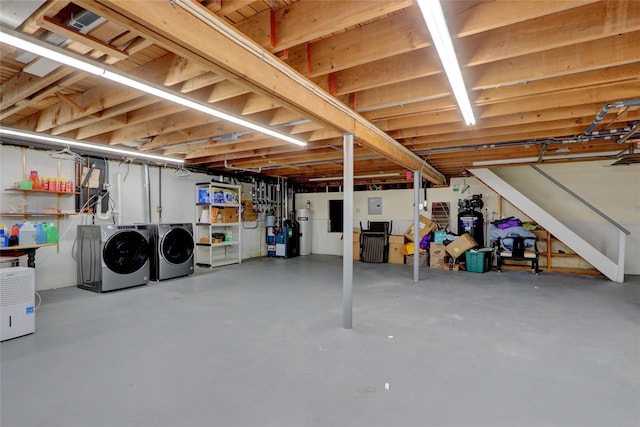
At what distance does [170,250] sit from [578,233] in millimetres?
8533

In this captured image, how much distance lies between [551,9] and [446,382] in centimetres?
245

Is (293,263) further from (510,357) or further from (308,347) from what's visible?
(510,357)

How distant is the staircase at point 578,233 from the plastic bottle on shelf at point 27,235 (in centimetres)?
799

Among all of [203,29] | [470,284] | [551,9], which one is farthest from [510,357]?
[203,29]

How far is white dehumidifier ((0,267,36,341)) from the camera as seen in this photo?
294cm

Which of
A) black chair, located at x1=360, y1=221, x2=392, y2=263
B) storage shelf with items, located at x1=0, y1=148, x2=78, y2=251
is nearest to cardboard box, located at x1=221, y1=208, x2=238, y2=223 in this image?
storage shelf with items, located at x1=0, y1=148, x2=78, y2=251

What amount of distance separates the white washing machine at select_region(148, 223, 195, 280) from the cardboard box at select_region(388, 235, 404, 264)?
15.6 feet

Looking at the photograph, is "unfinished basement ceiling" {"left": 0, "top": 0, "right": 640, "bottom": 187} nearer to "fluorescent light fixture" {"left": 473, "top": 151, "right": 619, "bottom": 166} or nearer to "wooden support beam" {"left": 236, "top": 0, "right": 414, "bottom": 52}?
"wooden support beam" {"left": 236, "top": 0, "right": 414, "bottom": 52}

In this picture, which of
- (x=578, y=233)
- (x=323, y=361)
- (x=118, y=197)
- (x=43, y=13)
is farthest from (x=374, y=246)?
(x=43, y=13)

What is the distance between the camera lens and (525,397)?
203 cm

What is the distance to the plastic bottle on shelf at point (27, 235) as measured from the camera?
13.0 feet


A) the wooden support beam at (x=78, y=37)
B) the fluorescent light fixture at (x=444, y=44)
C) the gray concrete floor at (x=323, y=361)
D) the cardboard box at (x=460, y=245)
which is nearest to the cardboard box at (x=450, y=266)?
the cardboard box at (x=460, y=245)

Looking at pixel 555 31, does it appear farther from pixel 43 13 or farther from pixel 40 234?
pixel 40 234

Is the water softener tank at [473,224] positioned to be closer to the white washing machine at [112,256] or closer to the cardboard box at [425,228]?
the cardboard box at [425,228]
